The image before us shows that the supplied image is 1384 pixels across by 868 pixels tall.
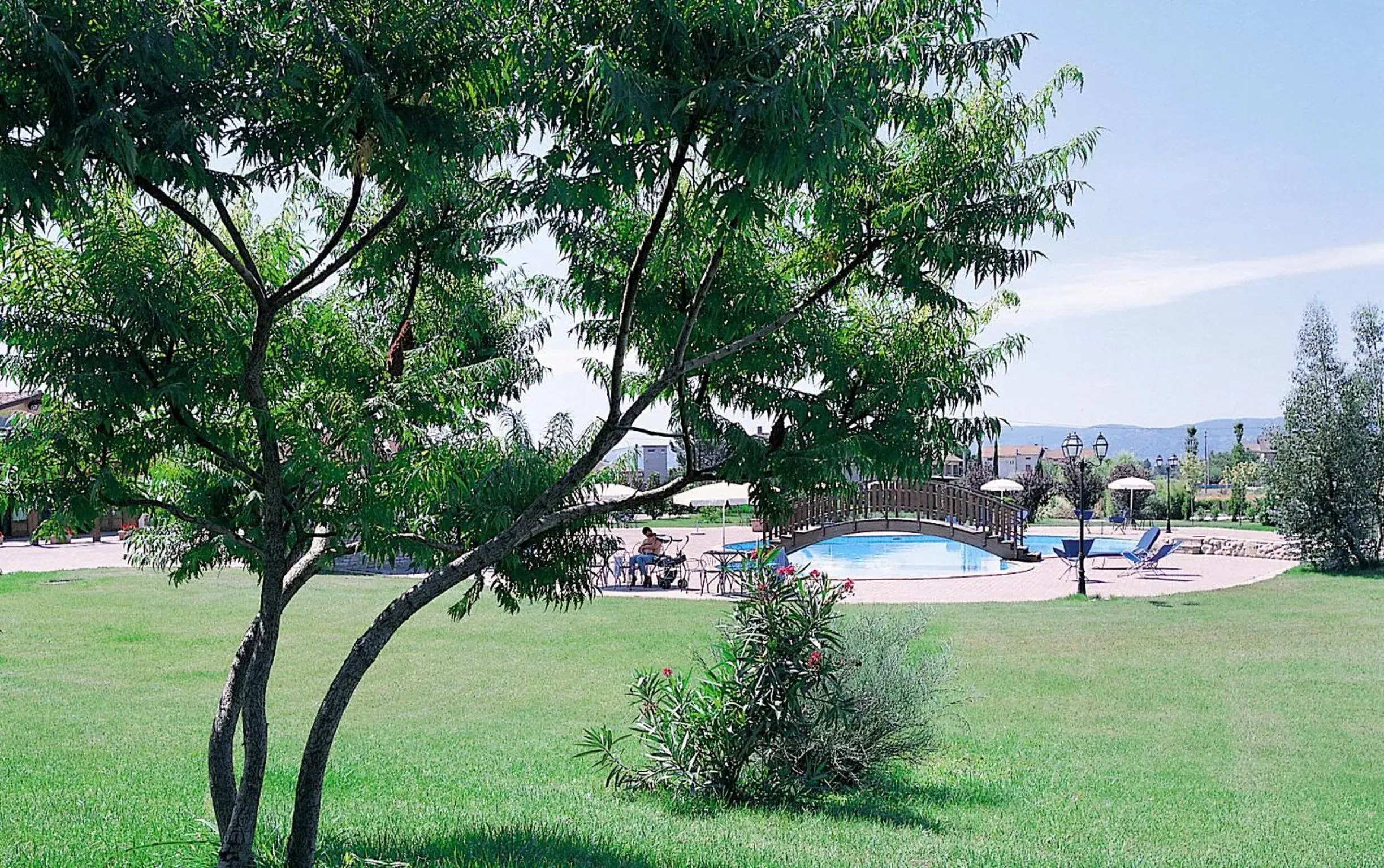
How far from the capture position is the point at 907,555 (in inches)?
1302

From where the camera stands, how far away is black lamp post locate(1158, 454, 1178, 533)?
1607 inches

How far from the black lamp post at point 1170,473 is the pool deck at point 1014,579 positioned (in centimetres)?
622

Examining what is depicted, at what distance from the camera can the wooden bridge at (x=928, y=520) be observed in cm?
2906

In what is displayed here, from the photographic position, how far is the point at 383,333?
5898mm

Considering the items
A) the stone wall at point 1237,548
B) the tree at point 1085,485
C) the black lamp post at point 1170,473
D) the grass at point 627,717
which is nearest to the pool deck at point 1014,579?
the stone wall at point 1237,548

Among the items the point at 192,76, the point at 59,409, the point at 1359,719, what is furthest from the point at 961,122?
the point at 1359,719

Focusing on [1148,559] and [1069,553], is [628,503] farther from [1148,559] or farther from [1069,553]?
[1069,553]

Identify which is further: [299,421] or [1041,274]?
[299,421]

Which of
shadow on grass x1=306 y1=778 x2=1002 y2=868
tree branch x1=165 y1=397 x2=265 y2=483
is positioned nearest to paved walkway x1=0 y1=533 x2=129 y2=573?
shadow on grass x1=306 y1=778 x2=1002 y2=868

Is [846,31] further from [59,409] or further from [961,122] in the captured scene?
[59,409]

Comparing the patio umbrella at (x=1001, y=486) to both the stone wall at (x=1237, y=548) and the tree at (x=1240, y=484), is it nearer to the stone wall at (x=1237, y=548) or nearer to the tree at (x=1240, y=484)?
the stone wall at (x=1237, y=548)

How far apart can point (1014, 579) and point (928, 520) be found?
631cm

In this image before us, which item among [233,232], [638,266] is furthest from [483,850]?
[233,232]

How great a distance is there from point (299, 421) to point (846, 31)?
3.11 metres
